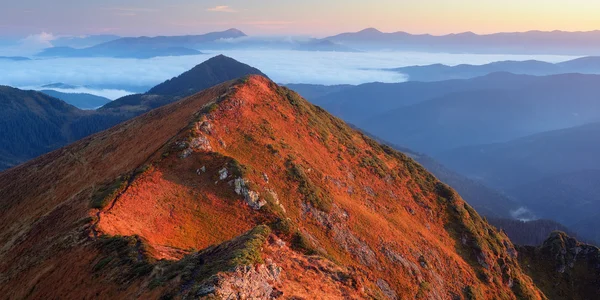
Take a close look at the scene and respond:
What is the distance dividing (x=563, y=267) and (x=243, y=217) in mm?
82192

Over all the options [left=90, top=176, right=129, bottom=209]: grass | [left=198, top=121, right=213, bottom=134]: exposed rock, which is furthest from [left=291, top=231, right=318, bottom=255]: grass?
[left=198, top=121, right=213, bottom=134]: exposed rock

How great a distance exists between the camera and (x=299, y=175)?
57875 mm

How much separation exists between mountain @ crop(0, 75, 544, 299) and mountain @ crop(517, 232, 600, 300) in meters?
10.5

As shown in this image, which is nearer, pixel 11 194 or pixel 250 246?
pixel 250 246

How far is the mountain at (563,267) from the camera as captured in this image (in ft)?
271

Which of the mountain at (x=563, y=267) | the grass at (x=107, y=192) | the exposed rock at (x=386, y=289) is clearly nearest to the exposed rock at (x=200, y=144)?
the grass at (x=107, y=192)

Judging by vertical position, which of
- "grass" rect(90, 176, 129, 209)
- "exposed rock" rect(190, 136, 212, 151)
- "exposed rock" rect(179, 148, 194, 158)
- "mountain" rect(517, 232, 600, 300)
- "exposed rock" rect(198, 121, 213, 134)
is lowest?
"mountain" rect(517, 232, 600, 300)

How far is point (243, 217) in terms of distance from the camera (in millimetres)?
44781

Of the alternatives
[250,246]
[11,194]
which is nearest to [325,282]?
[250,246]

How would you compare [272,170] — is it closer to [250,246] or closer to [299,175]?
[299,175]

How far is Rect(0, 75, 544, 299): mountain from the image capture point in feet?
90.9

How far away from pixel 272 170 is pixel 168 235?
21.8 metres

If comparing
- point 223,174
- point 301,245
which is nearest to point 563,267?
point 301,245

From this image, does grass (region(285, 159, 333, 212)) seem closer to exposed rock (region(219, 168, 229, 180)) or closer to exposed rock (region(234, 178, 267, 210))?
exposed rock (region(234, 178, 267, 210))
